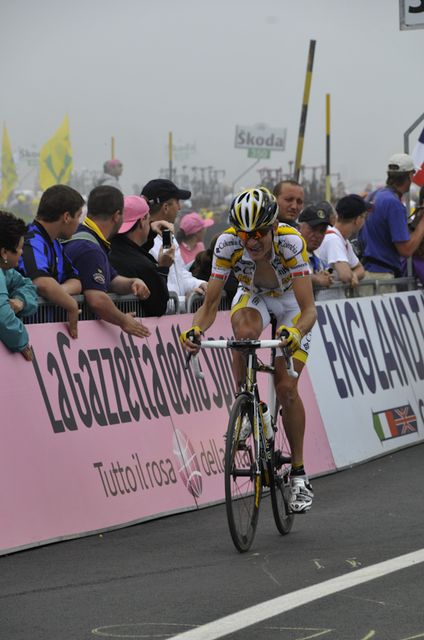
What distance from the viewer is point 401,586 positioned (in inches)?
241

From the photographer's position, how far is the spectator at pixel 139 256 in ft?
30.3

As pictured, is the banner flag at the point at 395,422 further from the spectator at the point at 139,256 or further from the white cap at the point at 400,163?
the spectator at the point at 139,256

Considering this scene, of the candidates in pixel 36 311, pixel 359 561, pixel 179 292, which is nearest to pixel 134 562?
pixel 359 561

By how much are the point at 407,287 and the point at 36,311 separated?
6.14m

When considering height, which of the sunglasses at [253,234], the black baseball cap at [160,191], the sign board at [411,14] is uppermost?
the sign board at [411,14]

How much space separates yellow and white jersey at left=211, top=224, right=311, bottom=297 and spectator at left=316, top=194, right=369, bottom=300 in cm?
390

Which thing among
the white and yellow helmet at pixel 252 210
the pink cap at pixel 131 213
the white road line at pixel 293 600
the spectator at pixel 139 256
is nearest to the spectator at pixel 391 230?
the spectator at pixel 139 256

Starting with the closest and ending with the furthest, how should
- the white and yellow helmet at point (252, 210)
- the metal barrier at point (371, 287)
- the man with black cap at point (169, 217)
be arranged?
the white and yellow helmet at point (252, 210)
the man with black cap at point (169, 217)
the metal barrier at point (371, 287)

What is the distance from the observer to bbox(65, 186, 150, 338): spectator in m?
8.49

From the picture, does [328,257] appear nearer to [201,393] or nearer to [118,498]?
[201,393]

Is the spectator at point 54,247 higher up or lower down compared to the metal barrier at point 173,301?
higher up

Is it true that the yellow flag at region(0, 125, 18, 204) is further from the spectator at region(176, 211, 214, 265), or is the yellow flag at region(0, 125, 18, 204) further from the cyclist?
the cyclist

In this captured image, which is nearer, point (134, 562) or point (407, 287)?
point (134, 562)

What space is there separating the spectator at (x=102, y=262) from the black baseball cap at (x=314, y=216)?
247cm
